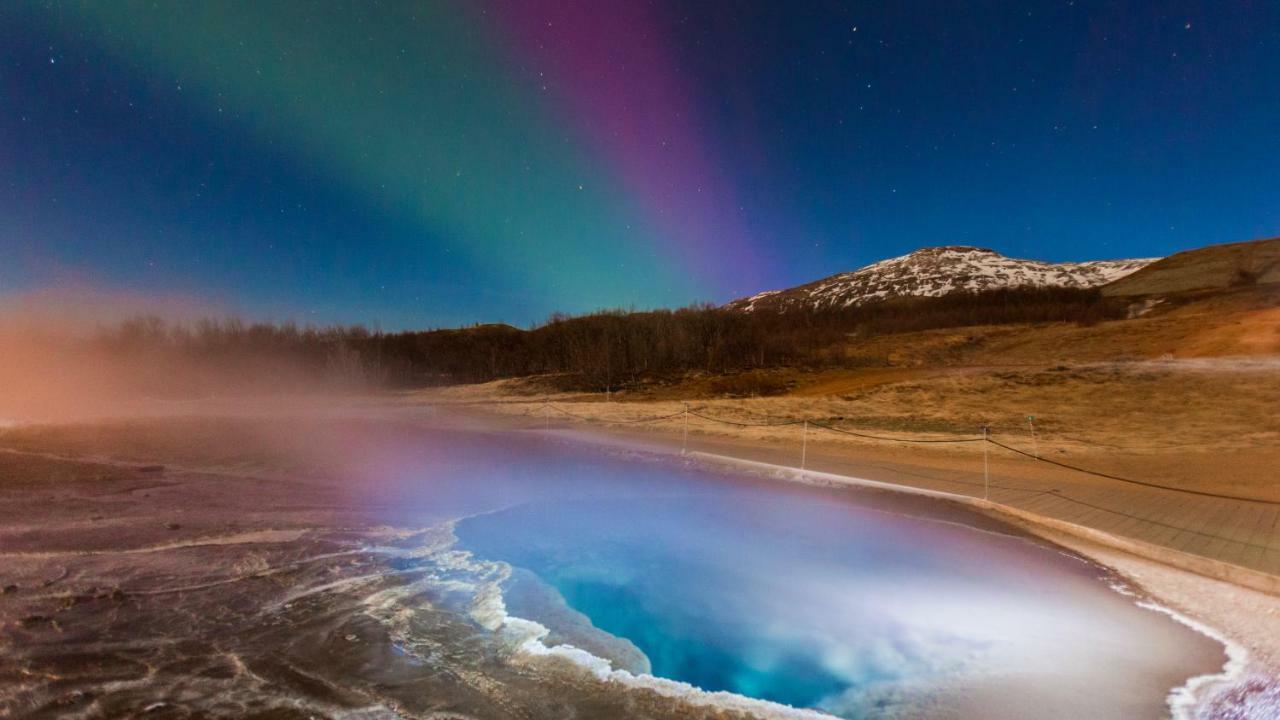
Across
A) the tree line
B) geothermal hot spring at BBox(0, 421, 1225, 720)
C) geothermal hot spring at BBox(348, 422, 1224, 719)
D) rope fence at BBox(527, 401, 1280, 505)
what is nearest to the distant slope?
the tree line

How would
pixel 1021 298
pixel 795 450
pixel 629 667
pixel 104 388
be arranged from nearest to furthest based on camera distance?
pixel 629 667, pixel 795 450, pixel 104 388, pixel 1021 298

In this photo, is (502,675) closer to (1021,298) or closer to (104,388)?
(104,388)

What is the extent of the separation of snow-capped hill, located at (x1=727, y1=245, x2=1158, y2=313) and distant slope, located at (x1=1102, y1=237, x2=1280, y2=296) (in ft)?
136

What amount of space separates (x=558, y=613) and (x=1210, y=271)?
8715cm

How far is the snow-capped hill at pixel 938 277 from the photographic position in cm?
12550

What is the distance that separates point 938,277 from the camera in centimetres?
13638

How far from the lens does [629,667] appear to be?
4949mm

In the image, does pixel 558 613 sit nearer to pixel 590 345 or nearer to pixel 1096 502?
pixel 1096 502

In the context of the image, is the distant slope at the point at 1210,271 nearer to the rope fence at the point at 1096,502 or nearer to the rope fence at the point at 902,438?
the rope fence at the point at 902,438

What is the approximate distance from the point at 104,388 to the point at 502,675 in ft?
180

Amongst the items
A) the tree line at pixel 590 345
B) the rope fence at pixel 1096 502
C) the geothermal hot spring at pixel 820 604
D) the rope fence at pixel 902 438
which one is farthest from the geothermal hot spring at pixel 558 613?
the tree line at pixel 590 345

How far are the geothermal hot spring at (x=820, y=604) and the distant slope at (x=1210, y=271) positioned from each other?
66.4 metres

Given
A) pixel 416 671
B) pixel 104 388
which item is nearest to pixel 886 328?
pixel 416 671

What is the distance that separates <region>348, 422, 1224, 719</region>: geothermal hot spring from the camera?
4688 mm
